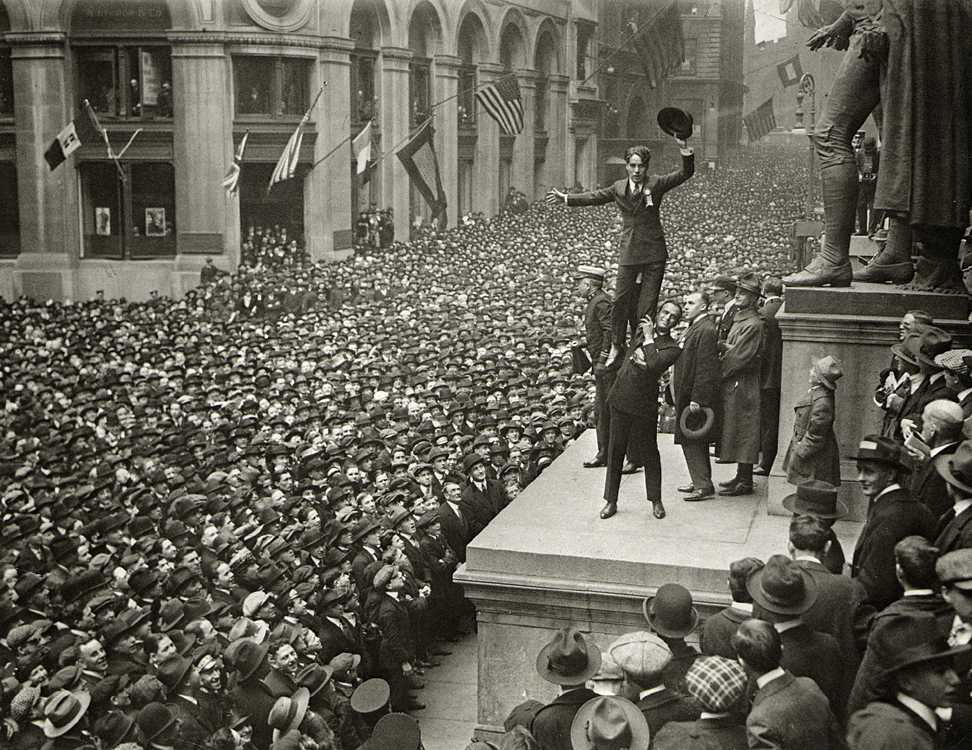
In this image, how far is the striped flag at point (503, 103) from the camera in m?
30.0

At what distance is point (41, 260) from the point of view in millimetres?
33531

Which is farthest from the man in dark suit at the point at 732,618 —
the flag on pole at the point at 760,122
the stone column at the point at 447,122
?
the flag on pole at the point at 760,122

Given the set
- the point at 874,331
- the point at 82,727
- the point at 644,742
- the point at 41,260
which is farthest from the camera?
the point at 41,260

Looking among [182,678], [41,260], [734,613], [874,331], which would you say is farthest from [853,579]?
[41,260]

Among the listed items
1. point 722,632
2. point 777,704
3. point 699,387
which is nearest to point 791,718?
point 777,704

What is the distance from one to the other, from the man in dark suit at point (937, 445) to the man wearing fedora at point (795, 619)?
1032 mm

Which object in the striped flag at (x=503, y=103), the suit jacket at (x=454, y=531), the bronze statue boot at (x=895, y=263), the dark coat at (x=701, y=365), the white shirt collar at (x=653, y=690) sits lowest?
the suit jacket at (x=454, y=531)

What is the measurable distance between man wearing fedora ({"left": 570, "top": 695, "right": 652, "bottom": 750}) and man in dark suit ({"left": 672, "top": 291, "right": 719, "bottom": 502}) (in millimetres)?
4640

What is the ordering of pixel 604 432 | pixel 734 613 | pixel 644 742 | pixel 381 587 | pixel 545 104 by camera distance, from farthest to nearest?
pixel 545 104 → pixel 604 432 → pixel 381 587 → pixel 734 613 → pixel 644 742

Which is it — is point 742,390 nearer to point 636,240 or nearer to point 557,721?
point 636,240

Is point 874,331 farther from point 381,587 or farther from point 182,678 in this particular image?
point 182,678

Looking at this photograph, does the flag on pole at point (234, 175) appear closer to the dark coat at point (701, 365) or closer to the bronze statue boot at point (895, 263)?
the dark coat at point (701, 365)

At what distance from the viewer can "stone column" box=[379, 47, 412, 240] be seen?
3772 cm

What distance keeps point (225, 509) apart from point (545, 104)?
39.9 metres
